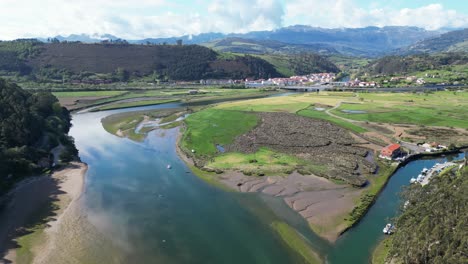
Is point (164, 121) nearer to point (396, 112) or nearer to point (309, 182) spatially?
point (309, 182)

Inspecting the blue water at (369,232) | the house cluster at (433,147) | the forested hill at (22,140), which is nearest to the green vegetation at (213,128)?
the forested hill at (22,140)

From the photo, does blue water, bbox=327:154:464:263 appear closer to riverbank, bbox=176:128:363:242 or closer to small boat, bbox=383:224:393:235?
small boat, bbox=383:224:393:235

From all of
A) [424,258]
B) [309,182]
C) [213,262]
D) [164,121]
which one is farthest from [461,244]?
[164,121]

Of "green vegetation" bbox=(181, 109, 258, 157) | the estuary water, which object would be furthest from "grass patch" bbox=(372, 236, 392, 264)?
"green vegetation" bbox=(181, 109, 258, 157)

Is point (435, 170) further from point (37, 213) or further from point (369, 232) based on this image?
point (37, 213)

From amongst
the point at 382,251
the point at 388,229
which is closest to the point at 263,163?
the point at 388,229

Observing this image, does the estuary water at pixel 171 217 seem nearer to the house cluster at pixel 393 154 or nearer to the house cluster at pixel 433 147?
the house cluster at pixel 393 154
